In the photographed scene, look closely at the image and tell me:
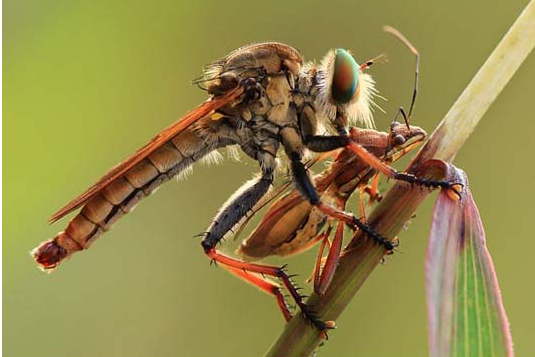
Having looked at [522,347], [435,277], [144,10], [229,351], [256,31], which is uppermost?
[256,31]

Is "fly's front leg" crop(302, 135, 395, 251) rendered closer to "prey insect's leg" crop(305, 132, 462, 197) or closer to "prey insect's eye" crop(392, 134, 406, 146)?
"prey insect's leg" crop(305, 132, 462, 197)

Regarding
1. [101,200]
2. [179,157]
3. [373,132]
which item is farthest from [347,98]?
[101,200]

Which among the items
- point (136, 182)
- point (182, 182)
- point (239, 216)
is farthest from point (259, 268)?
point (182, 182)

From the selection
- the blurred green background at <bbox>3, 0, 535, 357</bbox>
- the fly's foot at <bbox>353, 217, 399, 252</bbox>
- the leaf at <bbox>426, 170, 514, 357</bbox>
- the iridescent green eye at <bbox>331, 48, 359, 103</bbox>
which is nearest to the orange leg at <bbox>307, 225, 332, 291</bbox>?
the fly's foot at <bbox>353, 217, 399, 252</bbox>

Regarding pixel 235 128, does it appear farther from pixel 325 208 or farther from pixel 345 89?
pixel 325 208

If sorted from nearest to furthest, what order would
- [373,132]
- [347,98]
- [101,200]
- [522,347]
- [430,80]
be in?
[373,132] → [347,98] → [101,200] → [522,347] → [430,80]

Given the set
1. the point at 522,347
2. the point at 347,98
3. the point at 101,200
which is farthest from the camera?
the point at 522,347

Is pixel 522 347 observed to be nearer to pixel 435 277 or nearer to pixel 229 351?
pixel 229 351
